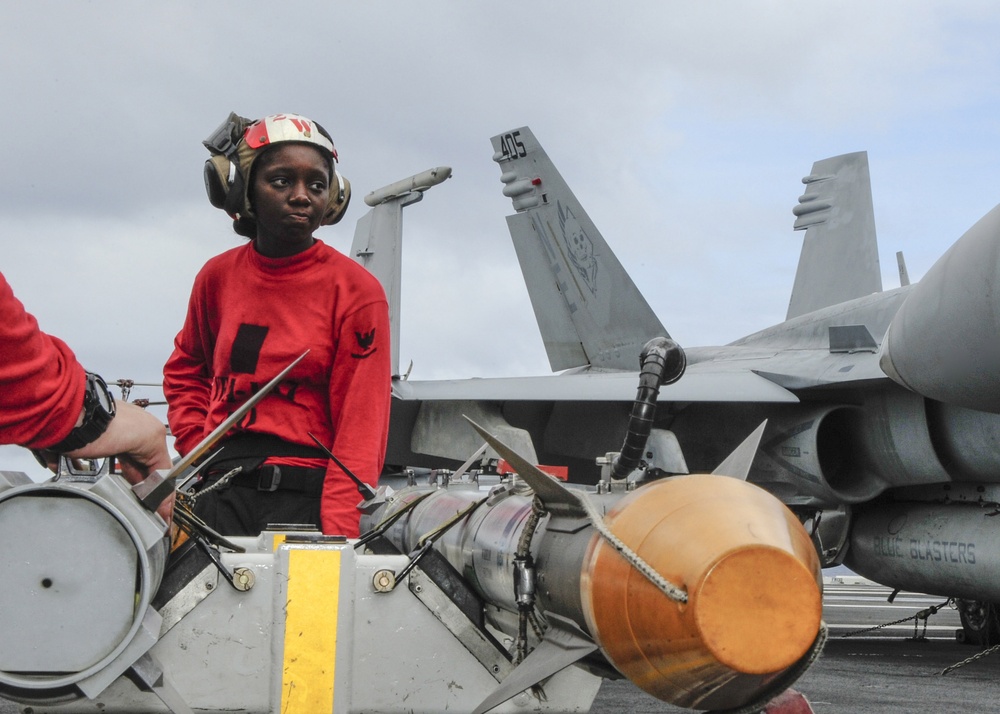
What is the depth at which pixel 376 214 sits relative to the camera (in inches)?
378

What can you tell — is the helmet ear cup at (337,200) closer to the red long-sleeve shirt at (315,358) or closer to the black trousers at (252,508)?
the red long-sleeve shirt at (315,358)

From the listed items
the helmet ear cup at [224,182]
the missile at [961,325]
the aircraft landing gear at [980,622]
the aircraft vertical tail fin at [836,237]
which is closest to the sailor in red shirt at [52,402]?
the helmet ear cup at [224,182]

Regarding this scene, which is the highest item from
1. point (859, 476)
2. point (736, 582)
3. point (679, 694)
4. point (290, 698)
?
point (736, 582)

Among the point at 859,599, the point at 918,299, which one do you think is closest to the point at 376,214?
Result: the point at 918,299

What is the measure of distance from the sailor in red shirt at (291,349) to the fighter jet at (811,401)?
772mm

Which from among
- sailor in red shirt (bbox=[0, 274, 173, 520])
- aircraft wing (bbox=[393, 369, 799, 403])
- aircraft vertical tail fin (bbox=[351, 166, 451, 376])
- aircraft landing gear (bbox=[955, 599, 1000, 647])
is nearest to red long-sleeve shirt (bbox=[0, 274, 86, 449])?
sailor in red shirt (bbox=[0, 274, 173, 520])

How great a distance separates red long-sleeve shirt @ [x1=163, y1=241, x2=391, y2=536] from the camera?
9.33 feet

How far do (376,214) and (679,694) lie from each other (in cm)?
828

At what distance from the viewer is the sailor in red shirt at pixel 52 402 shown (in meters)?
1.37

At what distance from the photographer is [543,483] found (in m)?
1.96

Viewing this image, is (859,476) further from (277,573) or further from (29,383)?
(29,383)

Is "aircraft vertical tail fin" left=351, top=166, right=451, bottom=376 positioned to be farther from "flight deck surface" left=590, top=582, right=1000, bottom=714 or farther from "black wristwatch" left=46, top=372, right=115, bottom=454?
"black wristwatch" left=46, top=372, right=115, bottom=454

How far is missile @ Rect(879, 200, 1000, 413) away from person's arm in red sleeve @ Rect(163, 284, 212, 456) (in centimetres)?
225

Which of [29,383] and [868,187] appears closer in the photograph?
[29,383]
